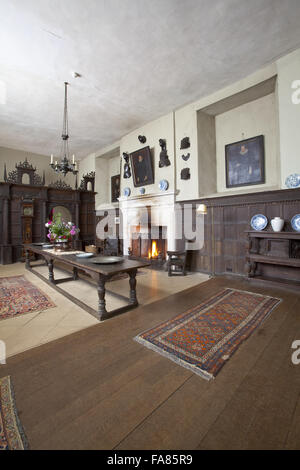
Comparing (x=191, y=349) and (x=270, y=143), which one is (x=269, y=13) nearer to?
(x=270, y=143)

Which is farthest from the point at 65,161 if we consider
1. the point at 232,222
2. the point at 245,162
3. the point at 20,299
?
the point at 245,162

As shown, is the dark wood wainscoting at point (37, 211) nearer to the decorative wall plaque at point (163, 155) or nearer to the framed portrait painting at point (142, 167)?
the framed portrait painting at point (142, 167)

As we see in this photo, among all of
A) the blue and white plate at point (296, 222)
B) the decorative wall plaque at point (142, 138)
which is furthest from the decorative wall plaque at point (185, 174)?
the blue and white plate at point (296, 222)

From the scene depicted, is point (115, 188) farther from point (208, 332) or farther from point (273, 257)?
point (208, 332)

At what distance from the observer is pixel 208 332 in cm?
226

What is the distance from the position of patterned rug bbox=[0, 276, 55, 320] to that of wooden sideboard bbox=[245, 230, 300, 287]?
3661mm

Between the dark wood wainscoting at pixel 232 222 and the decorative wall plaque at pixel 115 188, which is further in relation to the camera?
the decorative wall plaque at pixel 115 188

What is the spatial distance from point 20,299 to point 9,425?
2518mm

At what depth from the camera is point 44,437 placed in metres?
1.14

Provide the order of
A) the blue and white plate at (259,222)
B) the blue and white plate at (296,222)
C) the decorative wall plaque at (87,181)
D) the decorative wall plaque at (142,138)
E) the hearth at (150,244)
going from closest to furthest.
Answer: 1. the blue and white plate at (296,222)
2. the blue and white plate at (259,222)
3. the hearth at (150,244)
4. the decorative wall plaque at (142,138)
5. the decorative wall plaque at (87,181)

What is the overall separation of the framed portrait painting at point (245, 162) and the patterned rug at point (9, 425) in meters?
5.36

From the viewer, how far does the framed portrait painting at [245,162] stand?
4.79 metres

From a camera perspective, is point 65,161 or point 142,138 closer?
point 65,161

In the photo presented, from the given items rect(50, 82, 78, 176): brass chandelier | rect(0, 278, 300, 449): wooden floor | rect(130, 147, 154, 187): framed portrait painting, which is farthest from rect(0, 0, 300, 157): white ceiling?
rect(0, 278, 300, 449): wooden floor
